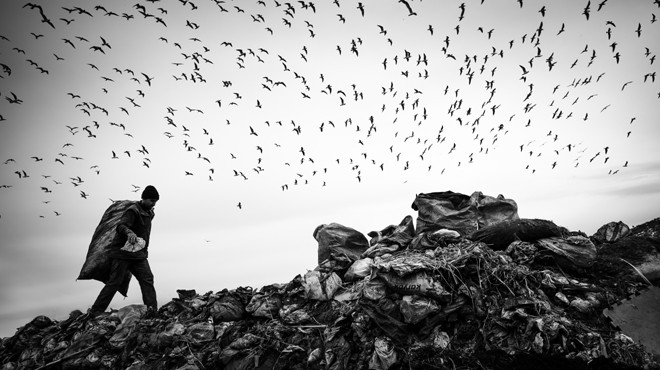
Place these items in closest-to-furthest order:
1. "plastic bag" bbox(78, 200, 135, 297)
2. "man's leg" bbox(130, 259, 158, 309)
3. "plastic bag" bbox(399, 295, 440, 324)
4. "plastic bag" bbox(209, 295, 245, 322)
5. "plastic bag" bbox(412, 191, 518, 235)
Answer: "plastic bag" bbox(399, 295, 440, 324) < "plastic bag" bbox(209, 295, 245, 322) < "plastic bag" bbox(78, 200, 135, 297) < "man's leg" bbox(130, 259, 158, 309) < "plastic bag" bbox(412, 191, 518, 235)

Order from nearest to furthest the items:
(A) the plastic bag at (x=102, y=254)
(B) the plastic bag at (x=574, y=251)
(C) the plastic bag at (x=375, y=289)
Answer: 1. (C) the plastic bag at (x=375, y=289)
2. (B) the plastic bag at (x=574, y=251)
3. (A) the plastic bag at (x=102, y=254)

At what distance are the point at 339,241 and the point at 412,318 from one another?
1.84m

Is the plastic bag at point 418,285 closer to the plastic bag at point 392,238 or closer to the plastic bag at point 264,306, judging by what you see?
the plastic bag at point 392,238

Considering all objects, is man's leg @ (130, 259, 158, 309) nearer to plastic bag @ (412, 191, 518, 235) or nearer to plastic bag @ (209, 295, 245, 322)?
plastic bag @ (209, 295, 245, 322)

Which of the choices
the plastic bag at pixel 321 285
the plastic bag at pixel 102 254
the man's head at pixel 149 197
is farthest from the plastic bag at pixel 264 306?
the man's head at pixel 149 197

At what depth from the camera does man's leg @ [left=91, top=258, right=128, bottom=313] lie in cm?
334

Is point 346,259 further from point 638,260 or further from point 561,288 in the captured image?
point 638,260

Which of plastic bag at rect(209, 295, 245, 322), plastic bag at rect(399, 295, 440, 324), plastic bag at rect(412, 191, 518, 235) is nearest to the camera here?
plastic bag at rect(399, 295, 440, 324)

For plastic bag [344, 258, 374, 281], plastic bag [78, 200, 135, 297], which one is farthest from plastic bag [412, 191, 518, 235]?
plastic bag [78, 200, 135, 297]

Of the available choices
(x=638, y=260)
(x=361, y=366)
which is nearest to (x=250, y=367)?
(x=361, y=366)

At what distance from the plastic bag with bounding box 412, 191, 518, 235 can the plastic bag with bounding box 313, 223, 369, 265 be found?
3.02 ft

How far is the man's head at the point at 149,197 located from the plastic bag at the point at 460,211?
12.6ft

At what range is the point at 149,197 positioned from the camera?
12.0 feet

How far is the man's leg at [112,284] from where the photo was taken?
334 centimetres
